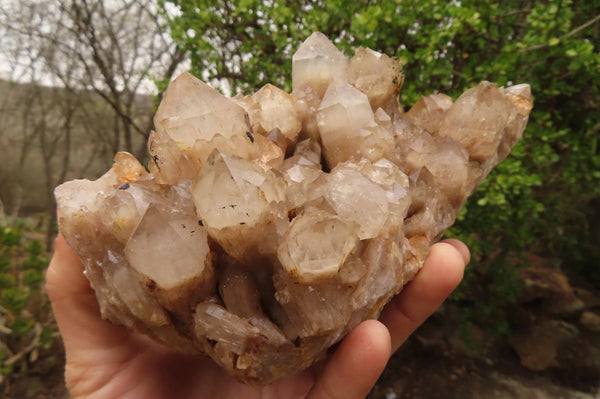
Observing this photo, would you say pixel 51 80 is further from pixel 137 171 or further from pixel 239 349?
pixel 239 349

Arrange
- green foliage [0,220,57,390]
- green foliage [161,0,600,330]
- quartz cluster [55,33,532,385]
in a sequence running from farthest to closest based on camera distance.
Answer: green foliage [0,220,57,390]
green foliage [161,0,600,330]
quartz cluster [55,33,532,385]

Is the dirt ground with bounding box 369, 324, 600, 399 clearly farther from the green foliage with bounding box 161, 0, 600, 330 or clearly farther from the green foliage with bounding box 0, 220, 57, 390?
the green foliage with bounding box 0, 220, 57, 390

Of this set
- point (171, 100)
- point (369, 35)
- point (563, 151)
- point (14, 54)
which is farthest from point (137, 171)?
point (14, 54)

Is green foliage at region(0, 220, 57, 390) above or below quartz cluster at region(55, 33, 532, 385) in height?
below

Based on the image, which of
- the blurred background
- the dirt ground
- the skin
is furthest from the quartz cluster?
the dirt ground

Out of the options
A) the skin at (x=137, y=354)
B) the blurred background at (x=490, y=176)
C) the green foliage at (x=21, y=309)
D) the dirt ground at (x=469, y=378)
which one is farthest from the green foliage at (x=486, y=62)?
the green foliage at (x=21, y=309)

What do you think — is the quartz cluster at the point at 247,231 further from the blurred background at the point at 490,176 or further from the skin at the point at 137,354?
the blurred background at the point at 490,176

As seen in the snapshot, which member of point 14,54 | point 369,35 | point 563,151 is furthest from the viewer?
point 14,54
